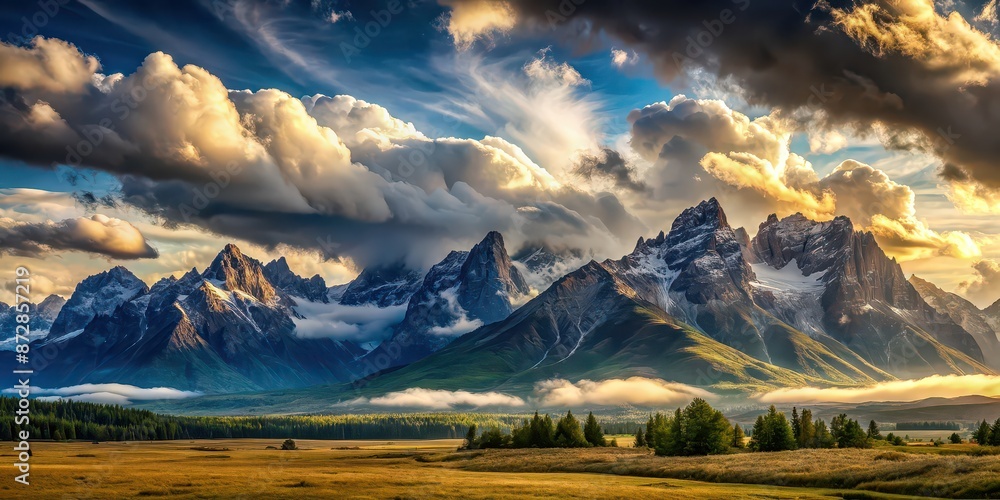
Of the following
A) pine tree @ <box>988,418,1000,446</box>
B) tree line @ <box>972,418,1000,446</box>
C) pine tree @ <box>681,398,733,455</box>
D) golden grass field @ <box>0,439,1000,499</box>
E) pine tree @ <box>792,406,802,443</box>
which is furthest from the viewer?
pine tree @ <box>792,406,802,443</box>

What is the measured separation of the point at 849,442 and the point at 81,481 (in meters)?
133

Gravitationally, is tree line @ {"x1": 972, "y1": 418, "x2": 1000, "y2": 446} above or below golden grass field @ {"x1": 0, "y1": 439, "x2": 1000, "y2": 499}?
below

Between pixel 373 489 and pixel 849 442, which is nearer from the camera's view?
pixel 373 489

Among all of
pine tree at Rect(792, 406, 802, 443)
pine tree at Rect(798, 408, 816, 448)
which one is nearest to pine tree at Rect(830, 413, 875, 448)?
pine tree at Rect(798, 408, 816, 448)

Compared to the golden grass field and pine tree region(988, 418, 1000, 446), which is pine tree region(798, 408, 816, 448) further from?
pine tree region(988, 418, 1000, 446)

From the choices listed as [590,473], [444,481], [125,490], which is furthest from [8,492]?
[590,473]

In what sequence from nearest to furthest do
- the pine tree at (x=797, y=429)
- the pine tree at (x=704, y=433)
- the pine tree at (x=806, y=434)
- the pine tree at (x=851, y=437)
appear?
1. the pine tree at (x=851, y=437)
2. the pine tree at (x=704, y=433)
3. the pine tree at (x=806, y=434)
4. the pine tree at (x=797, y=429)

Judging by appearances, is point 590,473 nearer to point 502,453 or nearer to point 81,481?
point 502,453

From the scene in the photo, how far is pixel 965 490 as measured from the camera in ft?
270

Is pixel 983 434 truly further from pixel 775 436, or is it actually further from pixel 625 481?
pixel 625 481

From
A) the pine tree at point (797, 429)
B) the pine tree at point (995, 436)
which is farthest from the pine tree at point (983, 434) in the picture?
the pine tree at point (797, 429)

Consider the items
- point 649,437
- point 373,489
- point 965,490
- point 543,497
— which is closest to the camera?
point 965,490

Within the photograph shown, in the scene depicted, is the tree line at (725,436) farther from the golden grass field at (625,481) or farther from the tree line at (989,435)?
the tree line at (989,435)

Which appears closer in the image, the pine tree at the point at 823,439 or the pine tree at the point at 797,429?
the pine tree at the point at 823,439
